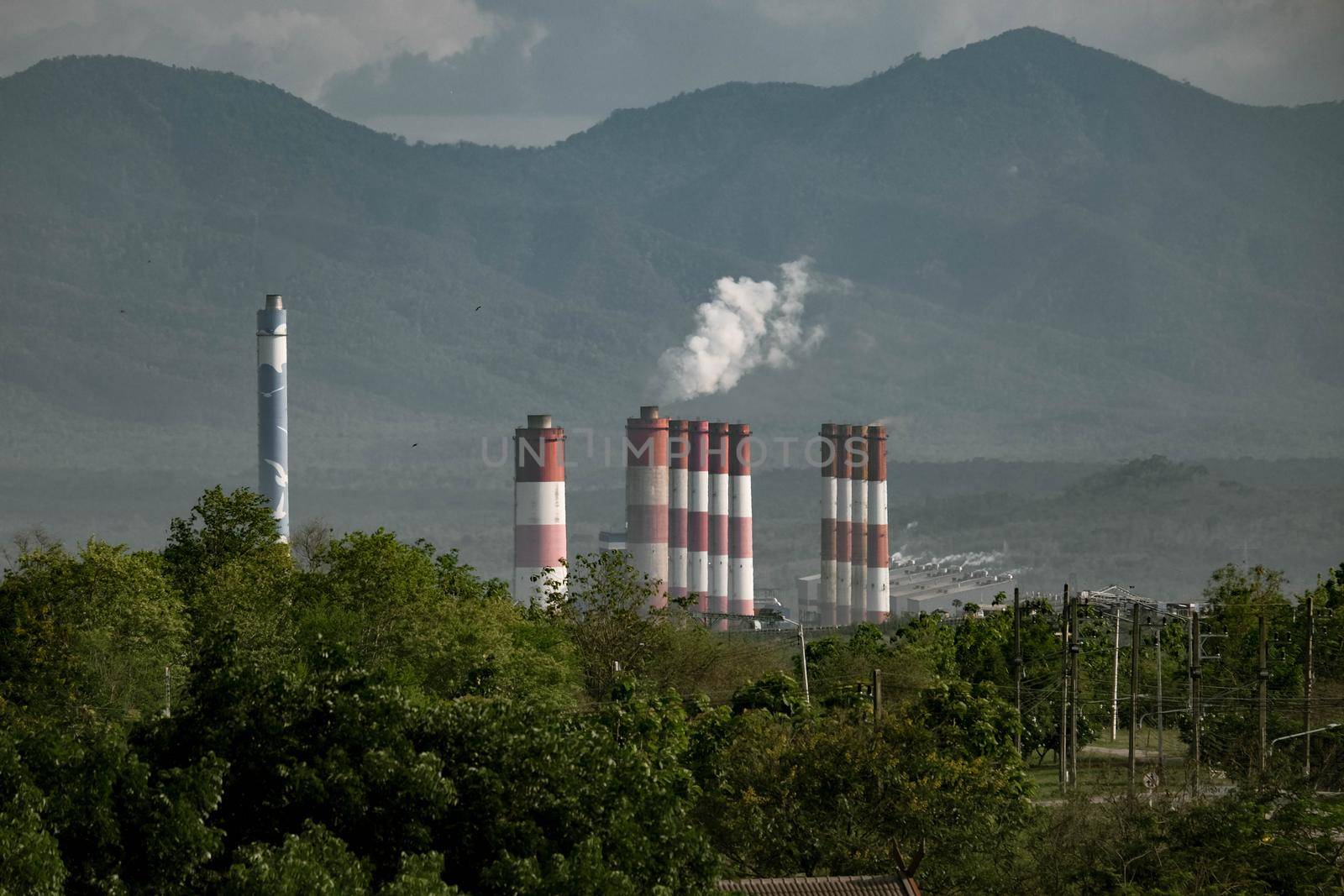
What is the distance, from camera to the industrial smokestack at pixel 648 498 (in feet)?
393

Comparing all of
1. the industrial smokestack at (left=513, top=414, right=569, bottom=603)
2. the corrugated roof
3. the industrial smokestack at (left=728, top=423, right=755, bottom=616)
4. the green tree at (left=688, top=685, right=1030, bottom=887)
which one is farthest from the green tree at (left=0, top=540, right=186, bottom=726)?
the industrial smokestack at (left=728, top=423, right=755, bottom=616)

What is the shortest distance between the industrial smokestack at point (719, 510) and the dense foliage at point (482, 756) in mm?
53224

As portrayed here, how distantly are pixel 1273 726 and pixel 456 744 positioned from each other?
3803 centimetres

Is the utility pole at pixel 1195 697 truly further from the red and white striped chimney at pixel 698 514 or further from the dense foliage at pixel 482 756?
the red and white striped chimney at pixel 698 514

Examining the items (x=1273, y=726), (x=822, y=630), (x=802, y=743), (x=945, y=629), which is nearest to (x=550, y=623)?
(x=945, y=629)

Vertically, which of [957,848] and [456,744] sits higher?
[456,744]

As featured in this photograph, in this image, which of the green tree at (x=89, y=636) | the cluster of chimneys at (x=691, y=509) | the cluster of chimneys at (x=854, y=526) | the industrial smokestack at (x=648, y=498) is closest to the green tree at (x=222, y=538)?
the green tree at (x=89, y=636)

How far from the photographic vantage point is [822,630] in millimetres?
110500

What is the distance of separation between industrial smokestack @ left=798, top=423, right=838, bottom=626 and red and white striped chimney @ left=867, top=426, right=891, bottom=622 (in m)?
2.52

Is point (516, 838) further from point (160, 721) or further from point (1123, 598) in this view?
point (1123, 598)

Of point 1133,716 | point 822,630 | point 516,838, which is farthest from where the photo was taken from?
point 822,630

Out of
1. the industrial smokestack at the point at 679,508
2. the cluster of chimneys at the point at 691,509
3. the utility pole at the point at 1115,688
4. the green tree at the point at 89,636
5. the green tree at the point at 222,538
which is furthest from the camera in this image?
the industrial smokestack at the point at 679,508

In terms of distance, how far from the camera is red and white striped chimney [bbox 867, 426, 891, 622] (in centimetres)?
13475

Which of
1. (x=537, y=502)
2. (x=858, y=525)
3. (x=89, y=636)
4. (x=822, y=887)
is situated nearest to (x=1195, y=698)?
(x=822, y=887)
